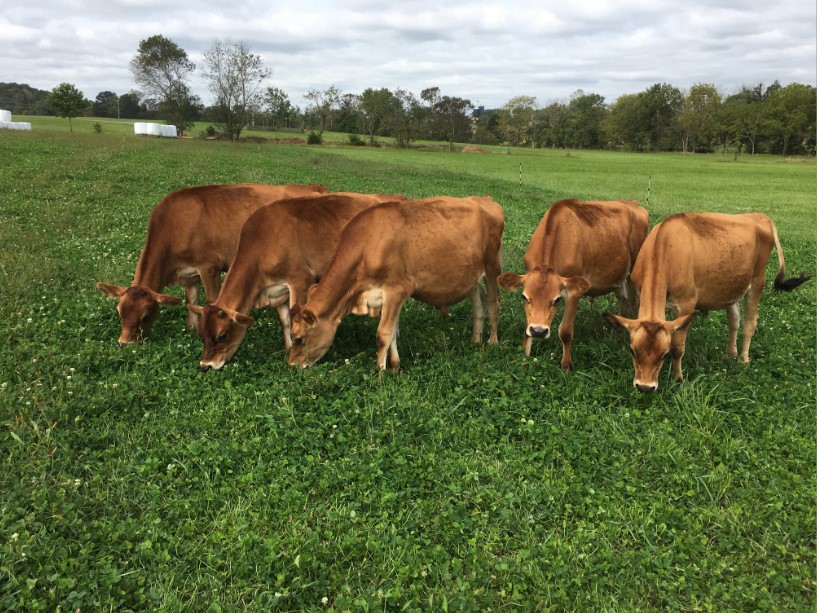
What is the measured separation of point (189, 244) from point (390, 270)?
345cm

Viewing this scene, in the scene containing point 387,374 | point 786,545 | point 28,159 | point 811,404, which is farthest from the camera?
point 28,159

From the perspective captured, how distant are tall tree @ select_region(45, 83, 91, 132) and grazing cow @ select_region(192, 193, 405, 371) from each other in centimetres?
8389

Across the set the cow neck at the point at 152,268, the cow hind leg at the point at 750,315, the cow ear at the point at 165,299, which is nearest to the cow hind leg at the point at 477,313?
the cow hind leg at the point at 750,315

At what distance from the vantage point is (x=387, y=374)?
7.50 metres

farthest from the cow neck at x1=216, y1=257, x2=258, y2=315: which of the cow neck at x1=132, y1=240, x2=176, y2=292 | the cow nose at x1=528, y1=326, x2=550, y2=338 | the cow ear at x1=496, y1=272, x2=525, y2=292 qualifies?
the cow nose at x1=528, y1=326, x2=550, y2=338

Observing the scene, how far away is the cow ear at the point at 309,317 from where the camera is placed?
288 inches

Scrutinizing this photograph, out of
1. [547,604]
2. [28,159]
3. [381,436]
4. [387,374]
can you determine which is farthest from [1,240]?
[28,159]

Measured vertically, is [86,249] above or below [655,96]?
below

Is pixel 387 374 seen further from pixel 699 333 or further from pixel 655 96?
pixel 655 96

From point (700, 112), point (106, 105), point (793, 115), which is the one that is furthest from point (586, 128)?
point (106, 105)

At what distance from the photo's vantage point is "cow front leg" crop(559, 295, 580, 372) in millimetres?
7723

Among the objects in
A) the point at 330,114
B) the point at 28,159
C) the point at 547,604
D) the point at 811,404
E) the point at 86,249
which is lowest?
the point at 547,604

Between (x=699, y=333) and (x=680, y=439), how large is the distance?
354 cm

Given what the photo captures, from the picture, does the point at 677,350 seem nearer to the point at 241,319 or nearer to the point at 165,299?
the point at 241,319
